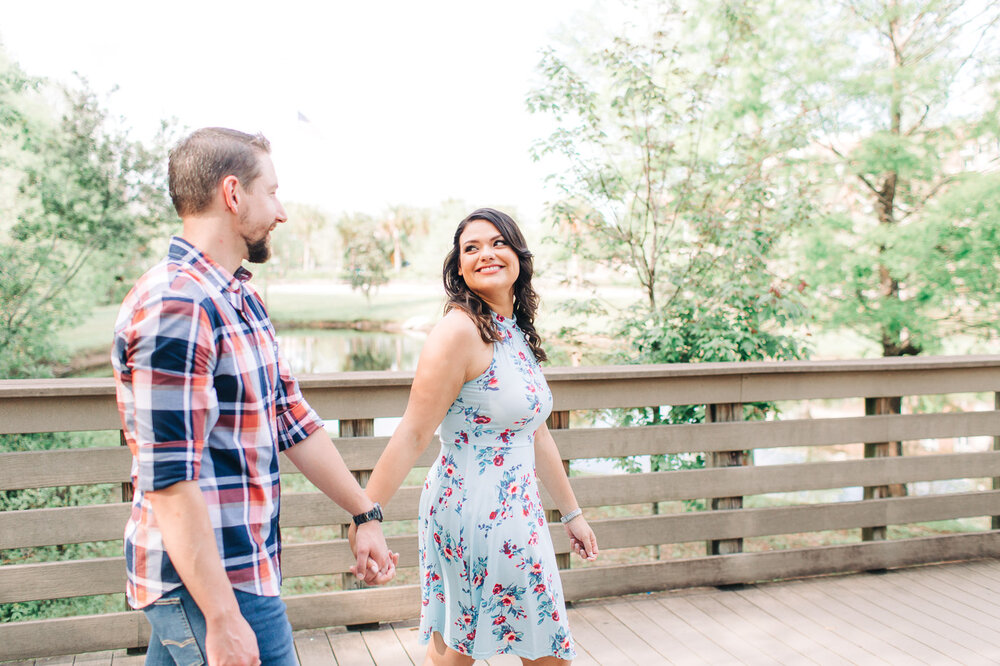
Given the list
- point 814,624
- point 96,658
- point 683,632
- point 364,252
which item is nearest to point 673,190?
point 814,624

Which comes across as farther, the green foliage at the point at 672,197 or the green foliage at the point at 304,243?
the green foliage at the point at 304,243

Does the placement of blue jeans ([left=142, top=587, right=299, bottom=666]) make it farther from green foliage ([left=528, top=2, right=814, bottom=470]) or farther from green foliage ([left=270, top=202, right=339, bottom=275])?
green foliage ([left=270, top=202, right=339, bottom=275])

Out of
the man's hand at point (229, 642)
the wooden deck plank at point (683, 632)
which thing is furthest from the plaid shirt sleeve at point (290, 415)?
the wooden deck plank at point (683, 632)

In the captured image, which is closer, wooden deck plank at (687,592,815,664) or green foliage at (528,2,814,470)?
wooden deck plank at (687,592,815,664)

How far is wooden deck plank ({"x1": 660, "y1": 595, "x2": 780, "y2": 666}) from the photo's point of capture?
2613mm

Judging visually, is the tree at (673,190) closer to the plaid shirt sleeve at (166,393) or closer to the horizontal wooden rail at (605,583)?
the horizontal wooden rail at (605,583)

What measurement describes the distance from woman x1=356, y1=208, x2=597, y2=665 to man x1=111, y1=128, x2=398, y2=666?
0.51 meters

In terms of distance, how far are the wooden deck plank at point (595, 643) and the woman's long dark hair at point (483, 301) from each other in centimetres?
121

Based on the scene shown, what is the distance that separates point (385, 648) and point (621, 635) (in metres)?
0.85

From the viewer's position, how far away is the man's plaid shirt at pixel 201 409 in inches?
42.7

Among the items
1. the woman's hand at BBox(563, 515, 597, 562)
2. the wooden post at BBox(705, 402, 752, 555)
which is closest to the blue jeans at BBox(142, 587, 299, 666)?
the woman's hand at BBox(563, 515, 597, 562)

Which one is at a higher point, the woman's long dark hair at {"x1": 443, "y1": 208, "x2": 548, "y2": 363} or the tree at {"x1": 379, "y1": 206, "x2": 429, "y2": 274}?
the tree at {"x1": 379, "y1": 206, "x2": 429, "y2": 274}

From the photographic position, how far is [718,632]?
9.25ft

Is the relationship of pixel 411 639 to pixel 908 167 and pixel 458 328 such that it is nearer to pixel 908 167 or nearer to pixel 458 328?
pixel 458 328
